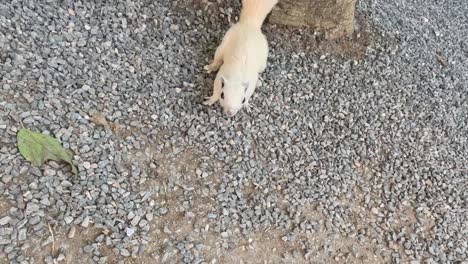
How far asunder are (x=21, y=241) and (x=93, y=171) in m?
0.35

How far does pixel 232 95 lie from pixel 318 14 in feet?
2.79

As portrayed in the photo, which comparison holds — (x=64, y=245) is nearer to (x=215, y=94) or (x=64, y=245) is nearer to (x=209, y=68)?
(x=215, y=94)

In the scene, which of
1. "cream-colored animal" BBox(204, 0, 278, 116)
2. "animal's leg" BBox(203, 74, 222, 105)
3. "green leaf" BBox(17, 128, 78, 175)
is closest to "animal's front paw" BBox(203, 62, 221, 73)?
"cream-colored animal" BBox(204, 0, 278, 116)

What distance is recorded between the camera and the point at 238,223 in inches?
80.6

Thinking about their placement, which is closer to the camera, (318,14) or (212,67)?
(212,67)

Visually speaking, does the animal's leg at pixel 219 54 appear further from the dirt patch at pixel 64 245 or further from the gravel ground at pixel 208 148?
the dirt patch at pixel 64 245

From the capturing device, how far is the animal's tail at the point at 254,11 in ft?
8.16

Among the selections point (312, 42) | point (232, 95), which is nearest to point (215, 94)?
point (232, 95)

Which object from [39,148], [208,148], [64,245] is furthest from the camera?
[208,148]

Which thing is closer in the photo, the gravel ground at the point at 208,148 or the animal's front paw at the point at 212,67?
the gravel ground at the point at 208,148

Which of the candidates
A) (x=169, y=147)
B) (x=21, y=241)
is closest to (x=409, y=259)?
(x=169, y=147)

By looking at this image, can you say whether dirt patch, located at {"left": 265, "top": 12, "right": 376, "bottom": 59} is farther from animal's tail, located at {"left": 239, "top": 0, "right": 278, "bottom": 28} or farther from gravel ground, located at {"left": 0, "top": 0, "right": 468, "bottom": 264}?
animal's tail, located at {"left": 239, "top": 0, "right": 278, "bottom": 28}

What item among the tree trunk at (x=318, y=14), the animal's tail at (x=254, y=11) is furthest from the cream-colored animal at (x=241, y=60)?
the tree trunk at (x=318, y=14)

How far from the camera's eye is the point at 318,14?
9.22ft
